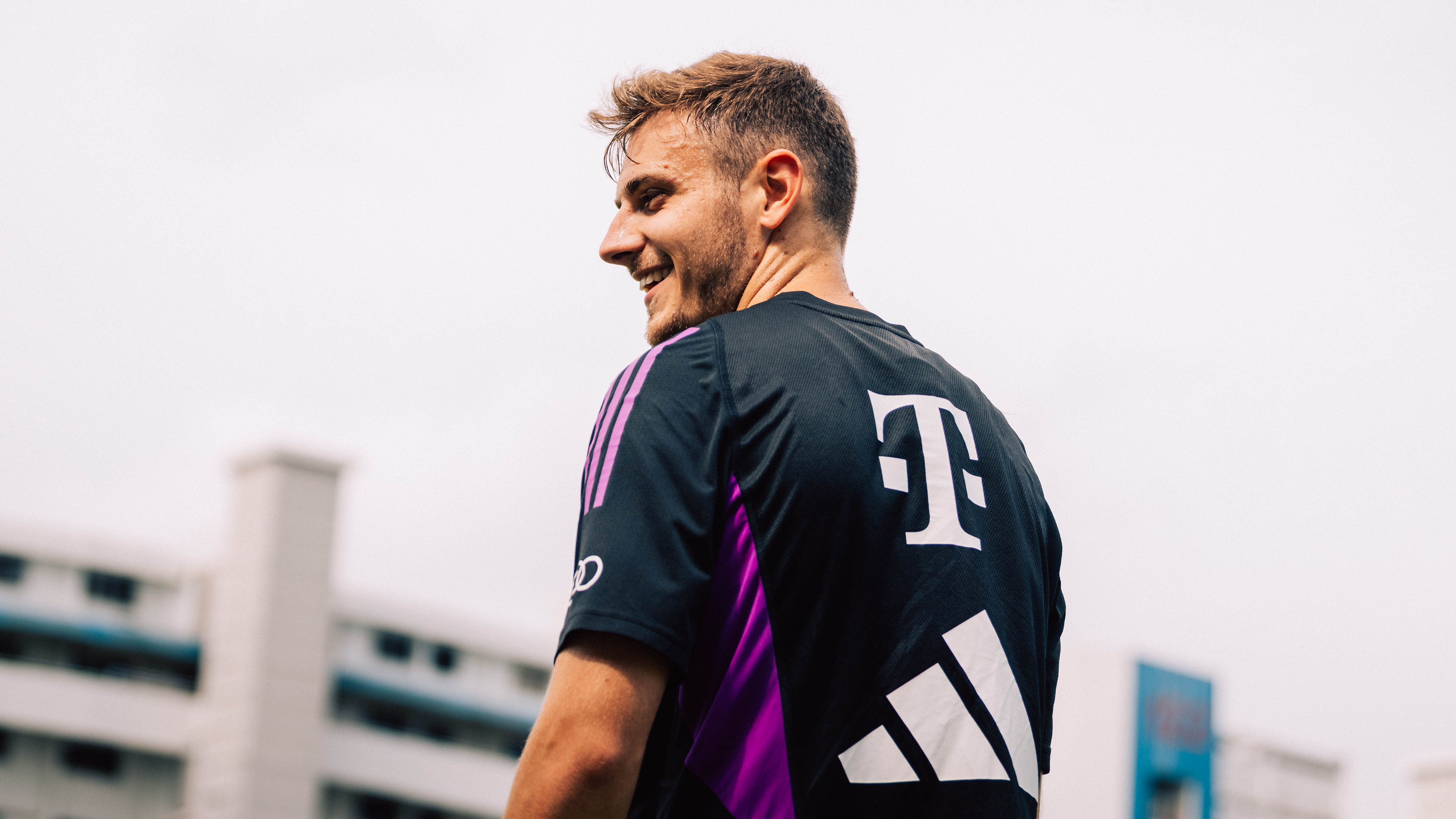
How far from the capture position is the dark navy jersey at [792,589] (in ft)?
5.57

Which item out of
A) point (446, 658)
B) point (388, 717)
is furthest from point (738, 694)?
point (388, 717)

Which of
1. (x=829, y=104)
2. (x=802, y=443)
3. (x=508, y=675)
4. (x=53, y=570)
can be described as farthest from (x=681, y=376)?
(x=508, y=675)

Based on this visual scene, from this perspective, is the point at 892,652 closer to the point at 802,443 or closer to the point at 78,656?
the point at 802,443

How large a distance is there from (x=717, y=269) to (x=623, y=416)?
460 mm

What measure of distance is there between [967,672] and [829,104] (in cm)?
Result: 101

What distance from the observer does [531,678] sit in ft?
120

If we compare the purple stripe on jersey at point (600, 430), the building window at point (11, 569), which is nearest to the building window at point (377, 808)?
the building window at point (11, 569)

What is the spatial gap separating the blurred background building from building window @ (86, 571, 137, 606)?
0.04 m

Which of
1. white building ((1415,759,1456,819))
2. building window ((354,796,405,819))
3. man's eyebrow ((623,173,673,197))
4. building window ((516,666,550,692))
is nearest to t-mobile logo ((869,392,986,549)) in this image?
man's eyebrow ((623,173,673,197))

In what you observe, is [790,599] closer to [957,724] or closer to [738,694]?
[738,694]

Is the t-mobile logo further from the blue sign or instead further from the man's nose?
the blue sign

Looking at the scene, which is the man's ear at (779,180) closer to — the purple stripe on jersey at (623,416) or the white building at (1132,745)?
the purple stripe on jersey at (623,416)

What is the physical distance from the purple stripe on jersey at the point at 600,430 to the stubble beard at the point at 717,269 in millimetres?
320

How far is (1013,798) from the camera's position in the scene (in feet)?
5.99
